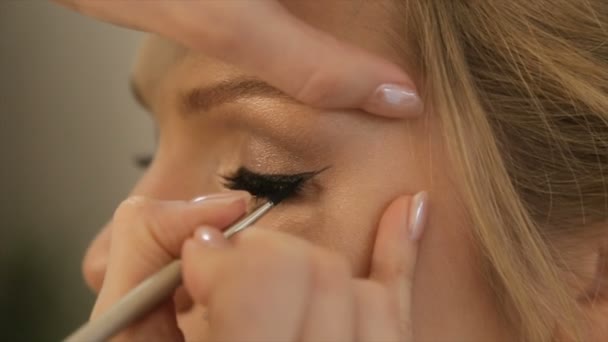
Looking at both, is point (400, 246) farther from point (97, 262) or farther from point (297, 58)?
point (97, 262)

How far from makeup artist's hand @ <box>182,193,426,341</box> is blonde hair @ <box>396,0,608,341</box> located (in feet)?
0.52

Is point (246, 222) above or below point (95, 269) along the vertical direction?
above

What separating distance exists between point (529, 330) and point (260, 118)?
1.06ft

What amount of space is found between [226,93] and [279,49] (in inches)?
4.4

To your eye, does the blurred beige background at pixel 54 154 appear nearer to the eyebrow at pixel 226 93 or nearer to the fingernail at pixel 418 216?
the eyebrow at pixel 226 93

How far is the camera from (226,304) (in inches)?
15.5

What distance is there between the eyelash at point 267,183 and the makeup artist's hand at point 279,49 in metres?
0.08

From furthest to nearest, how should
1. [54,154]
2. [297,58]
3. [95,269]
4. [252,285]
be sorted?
1. [54,154]
2. [95,269]
3. [297,58]
4. [252,285]

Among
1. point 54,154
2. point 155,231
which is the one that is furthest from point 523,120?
point 54,154

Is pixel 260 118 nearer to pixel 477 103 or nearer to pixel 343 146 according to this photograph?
pixel 343 146

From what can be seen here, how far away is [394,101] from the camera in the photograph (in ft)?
1.77

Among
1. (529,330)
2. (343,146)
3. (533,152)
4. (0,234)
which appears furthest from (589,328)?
(0,234)

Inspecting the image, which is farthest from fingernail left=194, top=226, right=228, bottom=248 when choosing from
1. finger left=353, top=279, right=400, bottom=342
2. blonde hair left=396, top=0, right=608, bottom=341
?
blonde hair left=396, top=0, right=608, bottom=341

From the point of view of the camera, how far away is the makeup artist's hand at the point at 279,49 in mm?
480
